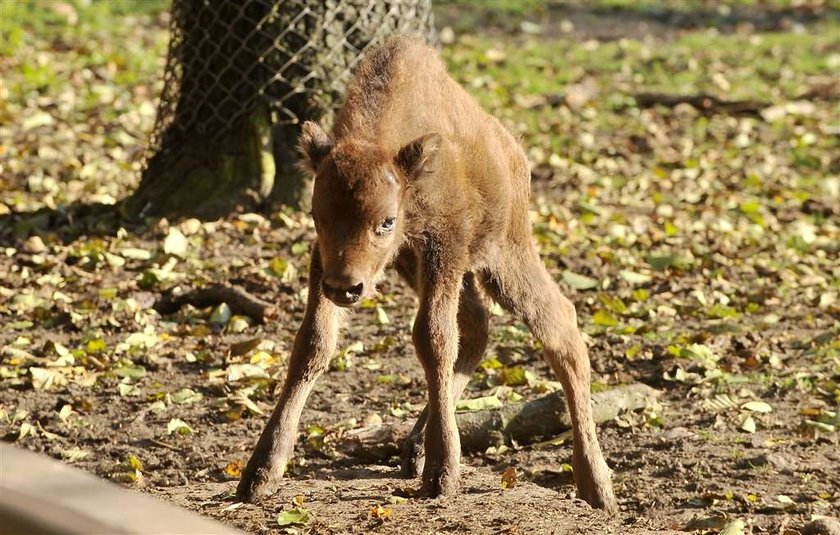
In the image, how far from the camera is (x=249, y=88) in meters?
9.07

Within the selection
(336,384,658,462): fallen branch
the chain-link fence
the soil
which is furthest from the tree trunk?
(336,384,658,462): fallen branch

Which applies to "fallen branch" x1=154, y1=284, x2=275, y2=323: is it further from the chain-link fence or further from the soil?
the chain-link fence

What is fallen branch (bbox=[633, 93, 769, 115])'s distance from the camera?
42.6 ft

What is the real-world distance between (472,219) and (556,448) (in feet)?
4.75

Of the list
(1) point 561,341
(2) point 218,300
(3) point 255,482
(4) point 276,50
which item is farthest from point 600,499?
(4) point 276,50

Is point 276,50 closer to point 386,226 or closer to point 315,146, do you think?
point 315,146

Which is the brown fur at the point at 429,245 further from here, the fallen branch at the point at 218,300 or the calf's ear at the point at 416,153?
the fallen branch at the point at 218,300

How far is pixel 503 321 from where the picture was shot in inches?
321

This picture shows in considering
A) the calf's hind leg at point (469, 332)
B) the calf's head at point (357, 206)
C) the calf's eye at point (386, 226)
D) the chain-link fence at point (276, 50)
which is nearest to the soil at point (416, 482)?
the calf's hind leg at point (469, 332)

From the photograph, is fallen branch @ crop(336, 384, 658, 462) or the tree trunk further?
the tree trunk

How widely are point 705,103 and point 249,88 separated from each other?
18.4 feet

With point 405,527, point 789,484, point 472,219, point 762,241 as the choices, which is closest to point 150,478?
point 405,527

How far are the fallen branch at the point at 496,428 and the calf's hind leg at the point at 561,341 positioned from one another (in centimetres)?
40

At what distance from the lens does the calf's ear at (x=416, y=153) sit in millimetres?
5176
